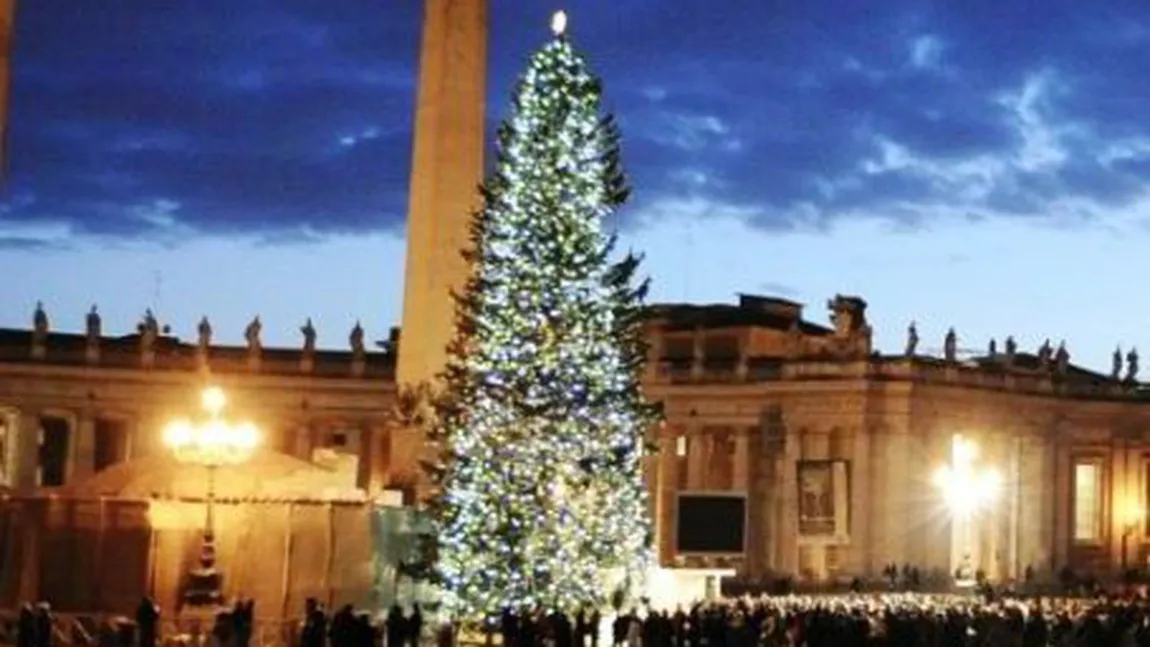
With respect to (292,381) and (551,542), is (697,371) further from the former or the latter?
(551,542)

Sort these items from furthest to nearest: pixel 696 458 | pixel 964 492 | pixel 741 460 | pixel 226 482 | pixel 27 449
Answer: pixel 696 458 → pixel 741 460 → pixel 27 449 → pixel 964 492 → pixel 226 482

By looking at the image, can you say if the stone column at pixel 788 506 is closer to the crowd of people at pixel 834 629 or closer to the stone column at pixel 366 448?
the stone column at pixel 366 448

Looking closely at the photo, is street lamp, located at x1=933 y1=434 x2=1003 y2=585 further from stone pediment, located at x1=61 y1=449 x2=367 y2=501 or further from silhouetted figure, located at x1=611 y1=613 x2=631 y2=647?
silhouetted figure, located at x1=611 y1=613 x2=631 y2=647

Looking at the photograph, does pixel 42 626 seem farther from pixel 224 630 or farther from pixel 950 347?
pixel 950 347

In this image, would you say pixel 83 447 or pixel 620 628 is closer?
pixel 620 628

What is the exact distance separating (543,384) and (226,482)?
28.2 feet

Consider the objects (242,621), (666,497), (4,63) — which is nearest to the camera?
(4,63)

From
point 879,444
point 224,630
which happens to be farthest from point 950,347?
point 224,630

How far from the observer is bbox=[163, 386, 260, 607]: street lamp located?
40469 mm

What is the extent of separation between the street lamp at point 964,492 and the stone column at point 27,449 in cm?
3483

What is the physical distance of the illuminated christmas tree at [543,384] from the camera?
138ft

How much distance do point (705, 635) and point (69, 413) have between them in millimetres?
55012

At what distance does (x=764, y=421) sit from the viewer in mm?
92375

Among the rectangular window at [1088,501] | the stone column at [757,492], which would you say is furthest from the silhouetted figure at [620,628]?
the rectangular window at [1088,501]
